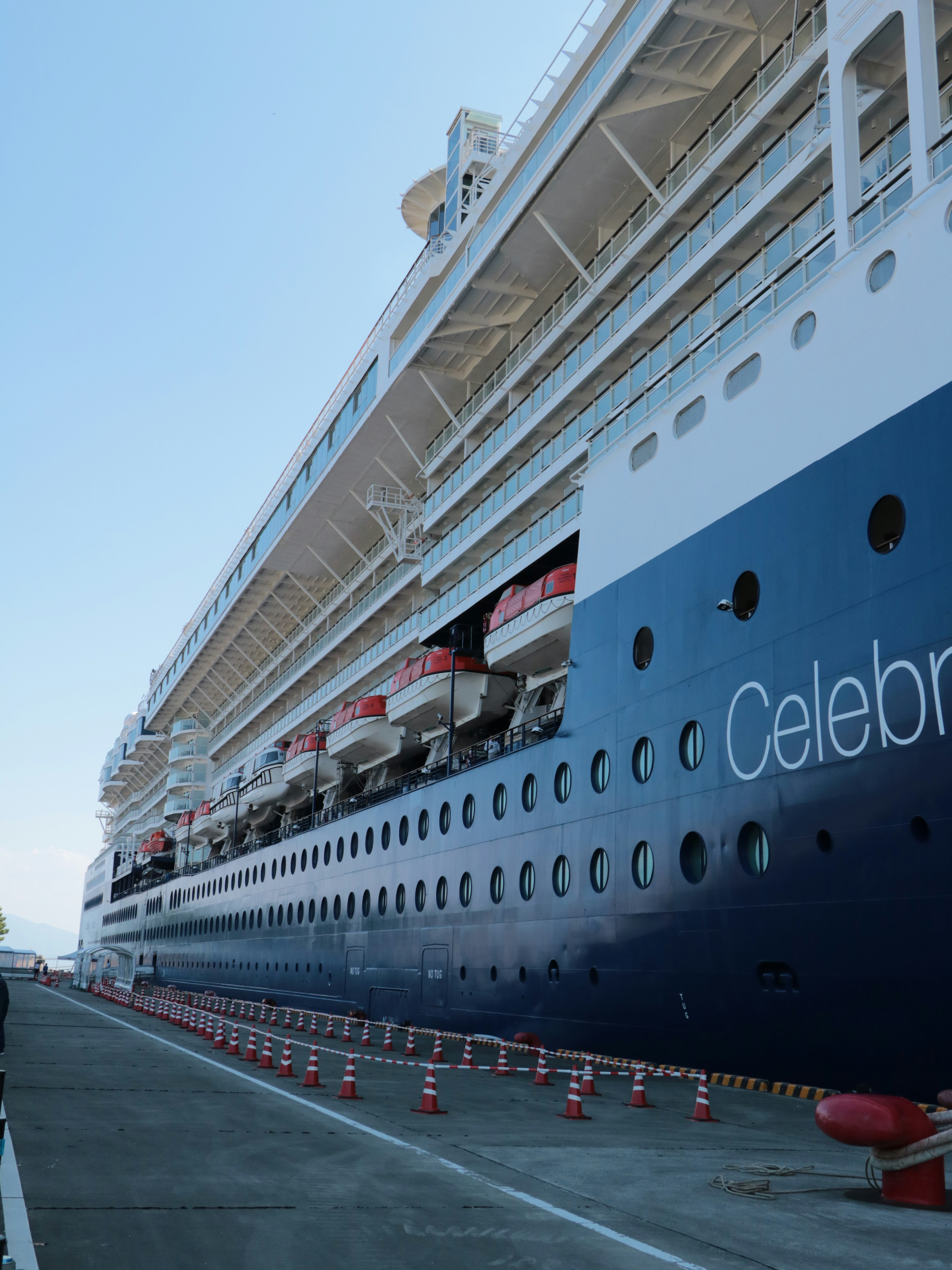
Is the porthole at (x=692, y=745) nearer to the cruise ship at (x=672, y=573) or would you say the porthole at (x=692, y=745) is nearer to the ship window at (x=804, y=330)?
the cruise ship at (x=672, y=573)

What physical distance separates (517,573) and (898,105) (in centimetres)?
1052

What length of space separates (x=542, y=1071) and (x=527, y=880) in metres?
4.36

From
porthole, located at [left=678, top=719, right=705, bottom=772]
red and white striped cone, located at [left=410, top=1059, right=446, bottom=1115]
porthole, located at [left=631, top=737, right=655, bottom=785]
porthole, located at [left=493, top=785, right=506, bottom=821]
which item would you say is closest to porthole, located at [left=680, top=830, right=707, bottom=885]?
porthole, located at [left=678, top=719, right=705, bottom=772]

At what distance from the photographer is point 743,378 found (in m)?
14.0

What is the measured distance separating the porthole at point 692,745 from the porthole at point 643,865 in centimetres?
130

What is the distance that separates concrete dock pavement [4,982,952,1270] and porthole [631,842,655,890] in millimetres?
2371

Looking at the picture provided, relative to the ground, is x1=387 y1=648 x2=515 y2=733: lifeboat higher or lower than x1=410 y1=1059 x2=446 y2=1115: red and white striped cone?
higher

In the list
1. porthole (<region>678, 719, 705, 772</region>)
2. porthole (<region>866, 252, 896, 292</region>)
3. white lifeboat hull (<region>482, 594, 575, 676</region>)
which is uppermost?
porthole (<region>866, 252, 896, 292</region>)

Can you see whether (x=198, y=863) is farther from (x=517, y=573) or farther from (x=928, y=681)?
(x=928, y=681)

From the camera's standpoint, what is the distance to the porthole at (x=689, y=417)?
14.9 m

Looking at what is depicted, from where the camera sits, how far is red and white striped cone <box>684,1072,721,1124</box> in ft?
34.2

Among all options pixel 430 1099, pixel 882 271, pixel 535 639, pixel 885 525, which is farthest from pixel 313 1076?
pixel 882 271

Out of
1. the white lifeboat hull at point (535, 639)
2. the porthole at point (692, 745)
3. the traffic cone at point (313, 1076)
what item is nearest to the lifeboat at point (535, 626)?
the white lifeboat hull at point (535, 639)

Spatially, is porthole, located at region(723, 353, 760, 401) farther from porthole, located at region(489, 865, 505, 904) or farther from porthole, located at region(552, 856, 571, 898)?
porthole, located at region(489, 865, 505, 904)
